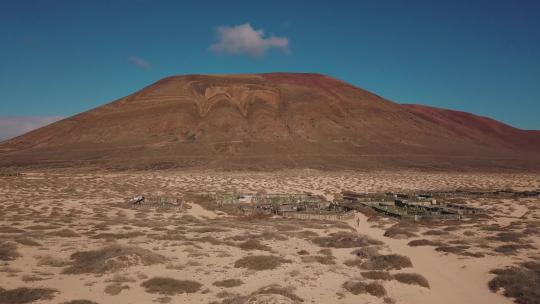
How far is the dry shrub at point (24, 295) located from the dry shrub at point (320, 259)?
8.97 meters

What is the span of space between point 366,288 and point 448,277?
395 centimetres

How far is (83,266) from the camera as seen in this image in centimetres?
1380

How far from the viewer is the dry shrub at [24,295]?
10.6 m

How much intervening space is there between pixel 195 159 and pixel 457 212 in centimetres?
6449

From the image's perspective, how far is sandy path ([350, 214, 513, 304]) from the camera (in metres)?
12.1

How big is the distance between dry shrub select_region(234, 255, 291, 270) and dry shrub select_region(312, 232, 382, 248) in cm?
382

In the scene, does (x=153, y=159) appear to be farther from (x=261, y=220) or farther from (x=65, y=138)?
(x=261, y=220)

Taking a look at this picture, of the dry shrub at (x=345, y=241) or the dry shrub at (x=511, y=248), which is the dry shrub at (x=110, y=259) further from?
the dry shrub at (x=511, y=248)

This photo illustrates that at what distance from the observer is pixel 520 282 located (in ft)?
41.2

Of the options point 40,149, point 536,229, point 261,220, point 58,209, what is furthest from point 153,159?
point 536,229

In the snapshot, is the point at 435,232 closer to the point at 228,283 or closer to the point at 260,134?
the point at 228,283

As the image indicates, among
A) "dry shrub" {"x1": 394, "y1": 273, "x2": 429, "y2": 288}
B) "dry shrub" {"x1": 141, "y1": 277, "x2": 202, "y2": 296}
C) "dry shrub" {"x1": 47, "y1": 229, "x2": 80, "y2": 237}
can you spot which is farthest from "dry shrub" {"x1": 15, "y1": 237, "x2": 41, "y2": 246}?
"dry shrub" {"x1": 394, "y1": 273, "x2": 429, "y2": 288}

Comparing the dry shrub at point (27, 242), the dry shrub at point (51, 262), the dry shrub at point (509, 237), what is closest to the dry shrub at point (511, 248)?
the dry shrub at point (509, 237)

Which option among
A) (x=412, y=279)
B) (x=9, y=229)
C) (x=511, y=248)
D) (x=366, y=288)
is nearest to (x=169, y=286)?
(x=366, y=288)
